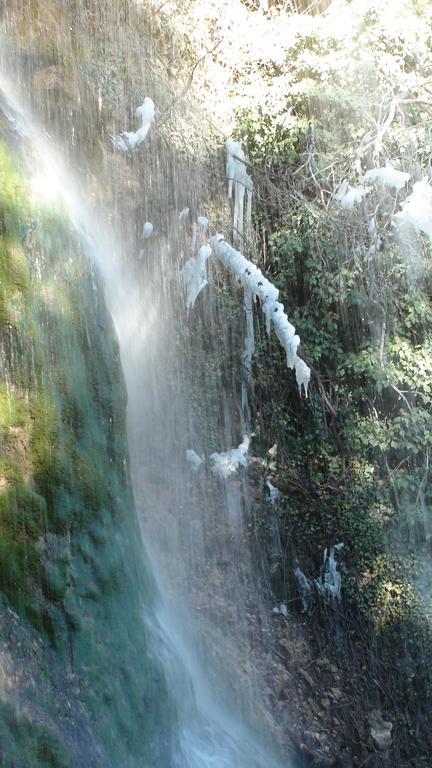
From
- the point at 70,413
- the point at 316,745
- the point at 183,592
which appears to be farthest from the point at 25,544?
the point at 316,745

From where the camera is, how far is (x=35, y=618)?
4180mm

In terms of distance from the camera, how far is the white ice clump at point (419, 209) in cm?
837

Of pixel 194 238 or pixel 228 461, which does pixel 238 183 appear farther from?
pixel 228 461

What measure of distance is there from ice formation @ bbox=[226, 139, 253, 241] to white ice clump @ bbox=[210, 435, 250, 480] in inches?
101

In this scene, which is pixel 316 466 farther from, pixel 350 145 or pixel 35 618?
pixel 35 618

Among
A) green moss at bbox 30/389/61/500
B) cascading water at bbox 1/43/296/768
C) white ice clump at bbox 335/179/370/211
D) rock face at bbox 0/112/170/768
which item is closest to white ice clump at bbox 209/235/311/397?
cascading water at bbox 1/43/296/768

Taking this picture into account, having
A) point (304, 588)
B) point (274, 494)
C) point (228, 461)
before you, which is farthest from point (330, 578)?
point (228, 461)

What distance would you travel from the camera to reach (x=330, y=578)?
8.23 metres

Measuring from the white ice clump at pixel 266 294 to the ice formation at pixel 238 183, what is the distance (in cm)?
65

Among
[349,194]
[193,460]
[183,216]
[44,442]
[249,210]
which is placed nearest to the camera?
[44,442]

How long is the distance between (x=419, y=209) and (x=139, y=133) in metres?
3.26

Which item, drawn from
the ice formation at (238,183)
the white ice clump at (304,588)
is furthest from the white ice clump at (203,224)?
the white ice clump at (304,588)

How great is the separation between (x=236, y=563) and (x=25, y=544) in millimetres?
4208

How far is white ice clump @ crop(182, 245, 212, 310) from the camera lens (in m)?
8.22
